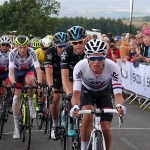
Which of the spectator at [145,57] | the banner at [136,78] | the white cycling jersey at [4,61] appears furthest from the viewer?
the spectator at [145,57]

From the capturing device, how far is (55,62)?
9641 millimetres

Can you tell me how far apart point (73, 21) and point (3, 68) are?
112 metres

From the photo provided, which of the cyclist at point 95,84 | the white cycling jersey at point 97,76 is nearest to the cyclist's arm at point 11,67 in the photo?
the cyclist at point 95,84

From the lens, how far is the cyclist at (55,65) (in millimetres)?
9227

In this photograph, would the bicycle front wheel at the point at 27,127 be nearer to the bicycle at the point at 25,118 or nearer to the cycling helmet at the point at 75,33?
the bicycle at the point at 25,118

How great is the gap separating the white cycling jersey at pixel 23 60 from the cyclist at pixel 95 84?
2793mm

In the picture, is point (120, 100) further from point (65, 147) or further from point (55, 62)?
point (55, 62)

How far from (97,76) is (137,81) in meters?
8.19

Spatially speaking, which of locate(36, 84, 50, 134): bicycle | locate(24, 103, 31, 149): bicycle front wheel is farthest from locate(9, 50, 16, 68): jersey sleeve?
locate(36, 84, 50, 134): bicycle

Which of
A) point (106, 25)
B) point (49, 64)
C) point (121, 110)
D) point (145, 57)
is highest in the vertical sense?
point (121, 110)

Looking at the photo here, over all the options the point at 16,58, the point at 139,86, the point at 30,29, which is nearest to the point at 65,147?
the point at 16,58

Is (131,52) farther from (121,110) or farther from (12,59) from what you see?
(121,110)

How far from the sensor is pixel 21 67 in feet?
32.5

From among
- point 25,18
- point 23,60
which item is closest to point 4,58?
point 23,60
